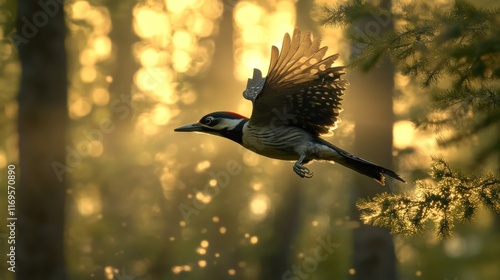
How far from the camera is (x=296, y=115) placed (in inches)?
255

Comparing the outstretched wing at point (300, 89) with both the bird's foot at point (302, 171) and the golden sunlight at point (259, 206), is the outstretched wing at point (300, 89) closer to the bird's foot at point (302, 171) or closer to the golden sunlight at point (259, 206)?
the bird's foot at point (302, 171)

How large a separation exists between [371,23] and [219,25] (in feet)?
39.2

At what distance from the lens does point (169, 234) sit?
25.7 m

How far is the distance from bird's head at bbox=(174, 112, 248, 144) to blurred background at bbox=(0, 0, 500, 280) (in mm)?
14530

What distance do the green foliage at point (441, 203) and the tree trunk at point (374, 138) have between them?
558 centimetres

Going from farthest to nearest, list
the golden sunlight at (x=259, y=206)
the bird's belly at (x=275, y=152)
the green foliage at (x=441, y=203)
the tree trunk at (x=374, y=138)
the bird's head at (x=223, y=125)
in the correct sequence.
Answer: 1. the golden sunlight at (x=259, y=206)
2. the tree trunk at (x=374, y=138)
3. the green foliage at (x=441, y=203)
4. the bird's head at (x=223, y=125)
5. the bird's belly at (x=275, y=152)

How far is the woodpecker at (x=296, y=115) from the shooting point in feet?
19.6

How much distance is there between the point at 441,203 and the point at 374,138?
19.7 feet

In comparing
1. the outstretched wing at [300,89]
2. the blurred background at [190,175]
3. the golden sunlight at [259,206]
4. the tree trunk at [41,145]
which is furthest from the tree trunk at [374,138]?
the golden sunlight at [259,206]

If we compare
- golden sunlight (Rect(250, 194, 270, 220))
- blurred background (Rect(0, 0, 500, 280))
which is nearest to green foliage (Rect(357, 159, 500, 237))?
blurred background (Rect(0, 0, 500, 280))

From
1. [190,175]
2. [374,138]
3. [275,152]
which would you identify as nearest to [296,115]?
[275,152]

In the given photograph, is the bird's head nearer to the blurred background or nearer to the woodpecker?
the woodpecker

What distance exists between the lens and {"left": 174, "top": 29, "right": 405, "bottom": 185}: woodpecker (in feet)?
19.6

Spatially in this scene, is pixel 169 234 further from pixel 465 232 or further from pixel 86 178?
pixel 465 232
